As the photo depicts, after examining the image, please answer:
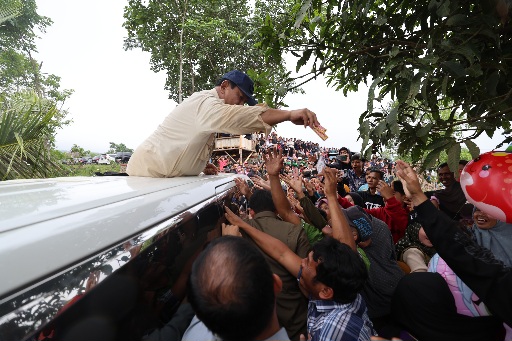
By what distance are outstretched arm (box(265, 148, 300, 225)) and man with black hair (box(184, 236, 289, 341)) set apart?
1.37 m

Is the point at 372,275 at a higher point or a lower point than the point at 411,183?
lower

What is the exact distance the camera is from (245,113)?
1670mm

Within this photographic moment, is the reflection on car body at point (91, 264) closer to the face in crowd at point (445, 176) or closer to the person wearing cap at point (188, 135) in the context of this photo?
the person wearing cap at point (188, 135)

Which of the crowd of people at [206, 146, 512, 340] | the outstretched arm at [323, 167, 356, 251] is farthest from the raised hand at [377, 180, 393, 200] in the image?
the outstretched arm at [323, 167, 356, 251]

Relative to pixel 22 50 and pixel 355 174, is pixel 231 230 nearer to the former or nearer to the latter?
pixel 355 174

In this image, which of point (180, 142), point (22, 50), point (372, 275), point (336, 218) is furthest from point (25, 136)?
point (22, 50)

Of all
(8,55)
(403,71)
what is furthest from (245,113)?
(8,55)

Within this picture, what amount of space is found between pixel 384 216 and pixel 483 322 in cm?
201

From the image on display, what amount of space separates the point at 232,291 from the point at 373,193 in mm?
4641

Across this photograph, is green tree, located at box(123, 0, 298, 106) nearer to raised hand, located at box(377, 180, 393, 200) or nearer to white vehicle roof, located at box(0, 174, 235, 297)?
raised hand, located at box(377, 180, 393, 200)

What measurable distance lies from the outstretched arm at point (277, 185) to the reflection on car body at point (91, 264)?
1205mm

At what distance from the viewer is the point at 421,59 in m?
1.50

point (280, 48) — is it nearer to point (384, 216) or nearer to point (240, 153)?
point (384, 216)

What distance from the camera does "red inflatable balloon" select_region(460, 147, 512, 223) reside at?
5.58 feet
